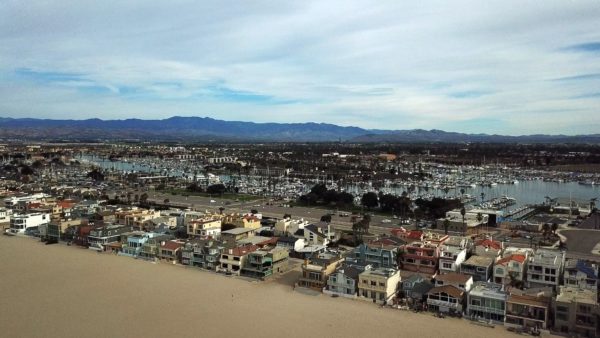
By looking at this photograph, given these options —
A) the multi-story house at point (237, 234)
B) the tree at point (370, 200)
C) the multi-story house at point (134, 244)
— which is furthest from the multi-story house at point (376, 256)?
the tree at point (370, 200)

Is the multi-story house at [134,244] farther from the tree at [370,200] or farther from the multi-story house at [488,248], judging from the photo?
the tree at [370,200]

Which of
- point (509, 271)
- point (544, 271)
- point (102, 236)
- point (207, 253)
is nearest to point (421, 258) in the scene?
point (509, 271)

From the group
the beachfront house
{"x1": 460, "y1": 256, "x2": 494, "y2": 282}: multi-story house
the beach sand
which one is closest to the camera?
→ the beach sand

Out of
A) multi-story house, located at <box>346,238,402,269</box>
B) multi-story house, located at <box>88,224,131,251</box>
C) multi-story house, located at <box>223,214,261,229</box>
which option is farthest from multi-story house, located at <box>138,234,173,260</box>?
multi-story house, located at <box>346,238,402,269</box>

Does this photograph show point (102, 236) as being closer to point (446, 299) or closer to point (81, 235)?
point (81, 235)

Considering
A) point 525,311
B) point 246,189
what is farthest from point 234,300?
point 246,189

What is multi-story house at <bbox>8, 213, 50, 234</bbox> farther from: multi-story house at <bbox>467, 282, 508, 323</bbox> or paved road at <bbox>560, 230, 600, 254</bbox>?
paved road at <bbox>560, 230, 600, 254</bbox>
